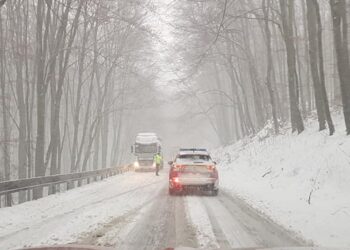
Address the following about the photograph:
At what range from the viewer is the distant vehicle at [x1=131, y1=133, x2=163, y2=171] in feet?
157

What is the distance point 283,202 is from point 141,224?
5.25m

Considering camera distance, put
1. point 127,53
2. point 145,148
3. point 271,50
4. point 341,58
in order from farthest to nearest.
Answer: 1. point 145,148
2. point 127,53
3. point 271,50
4. point 341,58

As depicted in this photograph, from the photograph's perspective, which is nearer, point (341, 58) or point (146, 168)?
point (341, 58)

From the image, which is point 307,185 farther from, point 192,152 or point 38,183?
point 38,183

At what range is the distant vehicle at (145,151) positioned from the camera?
4783 cm

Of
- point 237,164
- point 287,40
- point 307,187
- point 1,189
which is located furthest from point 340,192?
point 237,164

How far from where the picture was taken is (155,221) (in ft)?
42.4

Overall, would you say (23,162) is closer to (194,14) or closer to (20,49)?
(20,49)

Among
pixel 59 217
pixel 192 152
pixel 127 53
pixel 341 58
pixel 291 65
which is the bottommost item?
pixel 59 217

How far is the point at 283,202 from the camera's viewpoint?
15906mm

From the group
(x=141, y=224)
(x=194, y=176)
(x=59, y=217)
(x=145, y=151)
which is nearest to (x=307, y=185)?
(x=194, y=176)

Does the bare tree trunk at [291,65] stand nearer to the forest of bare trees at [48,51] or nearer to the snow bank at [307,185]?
the snow bank at [307,185]

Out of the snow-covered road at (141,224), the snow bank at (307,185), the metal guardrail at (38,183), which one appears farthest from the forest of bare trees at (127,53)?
the snow-covered road at (141,224)

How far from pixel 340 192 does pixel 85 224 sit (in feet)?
22.2
